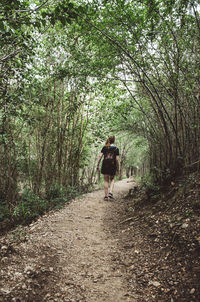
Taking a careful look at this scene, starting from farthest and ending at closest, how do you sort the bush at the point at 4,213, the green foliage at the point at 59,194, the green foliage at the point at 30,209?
the green foliage at the point at 59,194 → the bush at the point at 4,213 → the green foliage at the point at 30,209

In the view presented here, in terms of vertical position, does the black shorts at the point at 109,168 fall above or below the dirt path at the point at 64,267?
above

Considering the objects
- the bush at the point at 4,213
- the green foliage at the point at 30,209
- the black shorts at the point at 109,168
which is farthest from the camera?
the black shorts at the point at 109,168

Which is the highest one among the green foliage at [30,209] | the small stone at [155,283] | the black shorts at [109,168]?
the black shorts at [109,168]

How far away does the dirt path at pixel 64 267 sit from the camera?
170cm

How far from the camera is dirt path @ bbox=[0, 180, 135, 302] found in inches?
66.8

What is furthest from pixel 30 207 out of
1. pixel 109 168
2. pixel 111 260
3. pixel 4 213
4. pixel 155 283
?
pixel 155 283

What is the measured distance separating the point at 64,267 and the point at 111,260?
0.61 m

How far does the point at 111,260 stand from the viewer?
2352 mm

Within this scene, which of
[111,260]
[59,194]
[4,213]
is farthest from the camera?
[59,194]

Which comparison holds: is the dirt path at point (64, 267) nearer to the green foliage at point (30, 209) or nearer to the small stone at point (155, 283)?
the small stone at point (155, 283)

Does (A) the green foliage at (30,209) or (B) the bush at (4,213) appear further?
(B) the bush at (4,213)

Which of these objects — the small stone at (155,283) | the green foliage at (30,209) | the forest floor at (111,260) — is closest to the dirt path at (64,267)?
the forest floor at (111,260)

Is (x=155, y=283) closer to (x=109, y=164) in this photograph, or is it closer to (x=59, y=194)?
(x=109, y=164)

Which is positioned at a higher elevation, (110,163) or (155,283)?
(110,163)
